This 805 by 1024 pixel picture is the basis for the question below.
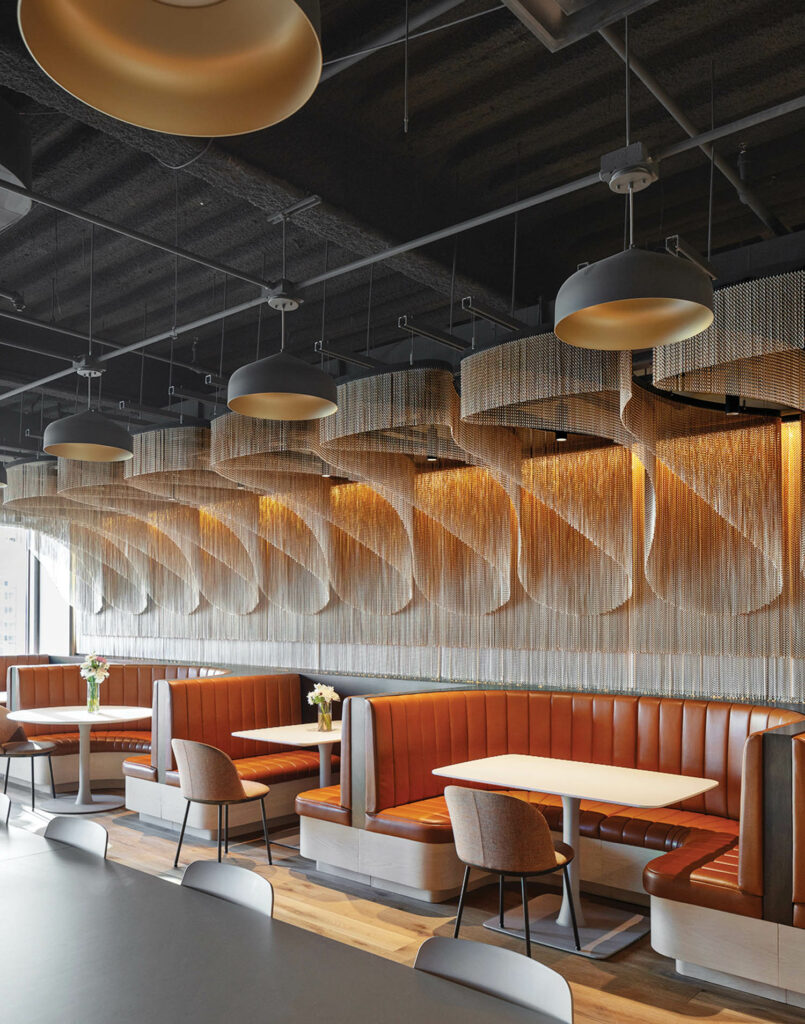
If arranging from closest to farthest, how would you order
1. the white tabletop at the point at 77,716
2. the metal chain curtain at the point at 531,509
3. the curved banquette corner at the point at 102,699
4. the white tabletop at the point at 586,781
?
the white tabletop at the point at 586,781 < the metal chain curtain at the point at 531,509 < the white tabletop at the point at 77,716 < the curved banquette corner at the point at 102,699

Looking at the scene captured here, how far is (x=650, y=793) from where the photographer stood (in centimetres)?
416

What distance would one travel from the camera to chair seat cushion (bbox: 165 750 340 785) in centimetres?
662

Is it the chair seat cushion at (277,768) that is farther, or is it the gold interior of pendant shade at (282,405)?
the chair seat cushion at (277,768)

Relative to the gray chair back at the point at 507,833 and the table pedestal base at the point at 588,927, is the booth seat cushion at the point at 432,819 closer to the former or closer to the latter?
the table pedestal base at the point at 588,927

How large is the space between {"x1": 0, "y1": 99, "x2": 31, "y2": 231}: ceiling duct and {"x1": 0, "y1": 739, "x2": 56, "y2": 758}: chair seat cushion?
15.5 ft

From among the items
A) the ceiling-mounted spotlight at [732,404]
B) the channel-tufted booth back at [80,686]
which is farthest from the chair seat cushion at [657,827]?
the channel-tufted booth back at [80,686]

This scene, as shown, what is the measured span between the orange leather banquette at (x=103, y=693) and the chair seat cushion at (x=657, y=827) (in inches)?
185

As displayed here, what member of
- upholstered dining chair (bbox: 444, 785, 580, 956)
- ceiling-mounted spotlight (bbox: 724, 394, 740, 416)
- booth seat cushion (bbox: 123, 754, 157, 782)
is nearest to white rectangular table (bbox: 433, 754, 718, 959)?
upholstered dining chair (bbox: 444, 785, 580, 956)

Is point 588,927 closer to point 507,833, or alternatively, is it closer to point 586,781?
point 586,781

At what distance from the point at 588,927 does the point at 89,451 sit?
420 cm

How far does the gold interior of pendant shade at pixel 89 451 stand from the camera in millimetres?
5531

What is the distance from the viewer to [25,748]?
770 cm

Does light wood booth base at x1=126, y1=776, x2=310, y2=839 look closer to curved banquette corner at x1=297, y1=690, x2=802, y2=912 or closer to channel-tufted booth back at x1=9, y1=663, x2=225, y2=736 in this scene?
curved banquette corner at x1=297, y1=690, x2=802, y2=912

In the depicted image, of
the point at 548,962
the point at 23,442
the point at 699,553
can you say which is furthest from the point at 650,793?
the point at 23,442
